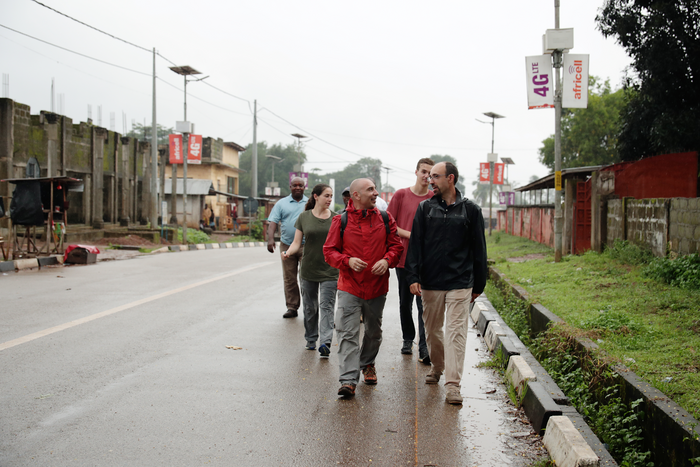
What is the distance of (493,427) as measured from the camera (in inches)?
176

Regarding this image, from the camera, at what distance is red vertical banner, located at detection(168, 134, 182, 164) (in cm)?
2797

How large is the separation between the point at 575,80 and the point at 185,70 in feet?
62.4

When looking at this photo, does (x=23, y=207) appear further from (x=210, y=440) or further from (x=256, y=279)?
(x=210, y=440)

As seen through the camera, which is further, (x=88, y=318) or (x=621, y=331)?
(x=88, y=318)

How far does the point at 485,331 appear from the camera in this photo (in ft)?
25.8

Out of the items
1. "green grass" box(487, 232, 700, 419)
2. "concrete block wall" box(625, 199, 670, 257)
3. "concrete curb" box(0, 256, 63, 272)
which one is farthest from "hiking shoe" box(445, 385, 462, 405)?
"concrete curb" box(0, 256, 63, 272)

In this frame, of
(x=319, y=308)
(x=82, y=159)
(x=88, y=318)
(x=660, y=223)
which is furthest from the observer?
(x=82, y=159)

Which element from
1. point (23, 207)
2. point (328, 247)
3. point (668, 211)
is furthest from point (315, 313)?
point (23, 207)

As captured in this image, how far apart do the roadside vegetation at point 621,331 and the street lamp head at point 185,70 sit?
2010 cm

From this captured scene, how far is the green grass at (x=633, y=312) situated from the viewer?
493 cm

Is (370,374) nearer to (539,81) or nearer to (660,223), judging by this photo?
(660,223)

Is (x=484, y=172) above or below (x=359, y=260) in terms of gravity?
above

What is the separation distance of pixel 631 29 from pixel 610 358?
1588 cm

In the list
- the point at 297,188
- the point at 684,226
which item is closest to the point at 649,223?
the point at 684,226
